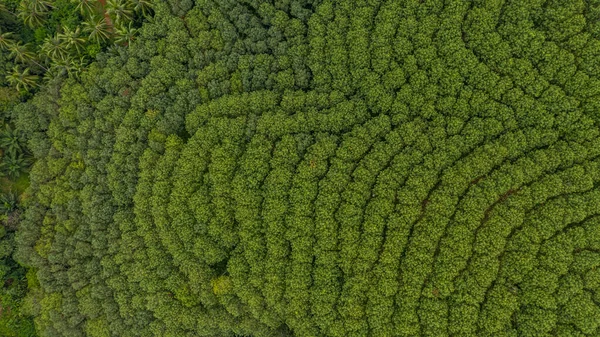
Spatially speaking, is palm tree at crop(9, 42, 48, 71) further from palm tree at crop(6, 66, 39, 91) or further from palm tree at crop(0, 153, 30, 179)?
palm tree at crop(0, 153, 30, 179)

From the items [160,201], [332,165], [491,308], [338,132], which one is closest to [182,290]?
[160,201]

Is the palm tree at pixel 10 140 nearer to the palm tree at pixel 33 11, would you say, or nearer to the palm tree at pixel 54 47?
the palm tree at pixel 54 47

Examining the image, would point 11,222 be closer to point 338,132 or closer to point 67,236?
point 67,236

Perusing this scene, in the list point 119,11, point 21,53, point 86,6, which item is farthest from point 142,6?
point 21,53

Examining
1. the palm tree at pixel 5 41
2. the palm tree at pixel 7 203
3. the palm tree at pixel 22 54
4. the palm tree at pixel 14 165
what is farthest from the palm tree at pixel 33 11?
the palm tree at pixel 7 203

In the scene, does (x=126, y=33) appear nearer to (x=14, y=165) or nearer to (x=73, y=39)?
(x=73, y=39)
